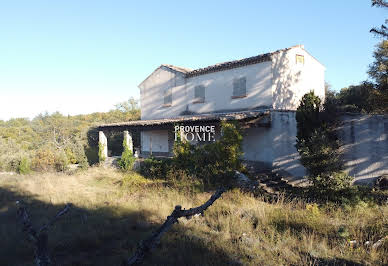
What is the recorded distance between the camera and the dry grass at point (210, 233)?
4363 millimetres

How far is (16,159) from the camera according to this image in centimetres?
1953

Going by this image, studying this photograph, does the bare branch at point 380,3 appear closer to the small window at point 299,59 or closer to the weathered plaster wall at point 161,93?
the small window at point 299,59

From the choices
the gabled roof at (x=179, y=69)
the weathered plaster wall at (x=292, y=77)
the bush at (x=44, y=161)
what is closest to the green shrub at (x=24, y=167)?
the bush at (x=44, y=161)

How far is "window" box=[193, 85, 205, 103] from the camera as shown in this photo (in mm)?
16994

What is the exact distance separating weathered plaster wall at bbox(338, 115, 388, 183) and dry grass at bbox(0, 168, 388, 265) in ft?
13.7

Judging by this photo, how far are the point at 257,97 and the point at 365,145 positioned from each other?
17.9 feet

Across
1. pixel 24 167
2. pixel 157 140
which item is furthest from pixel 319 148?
pixel 24 167

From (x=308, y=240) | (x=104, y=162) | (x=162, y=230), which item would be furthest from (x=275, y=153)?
(x=104, y=162)

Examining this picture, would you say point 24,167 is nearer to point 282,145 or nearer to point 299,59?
point 282,145

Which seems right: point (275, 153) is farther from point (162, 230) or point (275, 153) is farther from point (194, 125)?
point (162, 230)

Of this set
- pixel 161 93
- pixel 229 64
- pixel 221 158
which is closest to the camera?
pixel 221 158

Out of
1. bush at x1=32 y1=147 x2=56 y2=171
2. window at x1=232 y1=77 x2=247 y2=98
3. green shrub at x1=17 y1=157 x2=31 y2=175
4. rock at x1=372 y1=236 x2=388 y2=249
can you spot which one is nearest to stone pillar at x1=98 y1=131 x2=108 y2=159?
bush at x1=32 y1=147 x2=56 y2=171

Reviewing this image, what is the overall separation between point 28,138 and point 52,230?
37247 mm

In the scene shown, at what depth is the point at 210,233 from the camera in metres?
5.48
